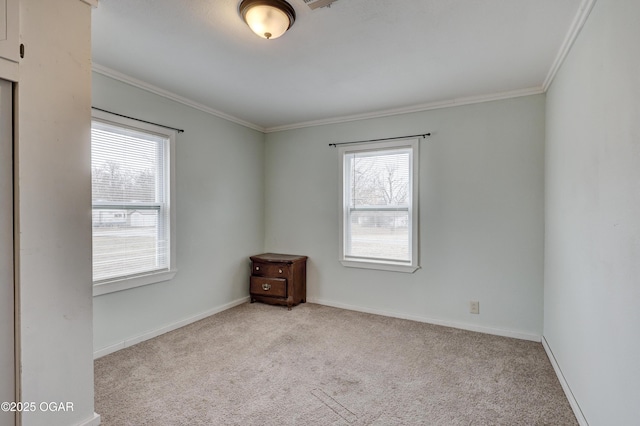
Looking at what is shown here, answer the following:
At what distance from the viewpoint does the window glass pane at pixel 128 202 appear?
2.74m

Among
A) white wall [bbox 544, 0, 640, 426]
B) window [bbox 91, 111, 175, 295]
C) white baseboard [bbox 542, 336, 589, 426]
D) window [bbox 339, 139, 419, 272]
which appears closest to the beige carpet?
white baseboard [bbox 542, 336, 589, 426]

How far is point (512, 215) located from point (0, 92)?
A: 385cm

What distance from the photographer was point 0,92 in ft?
4.88

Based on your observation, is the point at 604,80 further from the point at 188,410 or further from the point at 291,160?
the point at 291,160

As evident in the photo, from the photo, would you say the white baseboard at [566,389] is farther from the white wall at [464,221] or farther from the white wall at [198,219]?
the white wall at [198,219]

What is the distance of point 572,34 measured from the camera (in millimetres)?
2088

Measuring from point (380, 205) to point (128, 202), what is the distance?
2.69 m

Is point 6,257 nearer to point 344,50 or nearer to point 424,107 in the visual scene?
point 344,50

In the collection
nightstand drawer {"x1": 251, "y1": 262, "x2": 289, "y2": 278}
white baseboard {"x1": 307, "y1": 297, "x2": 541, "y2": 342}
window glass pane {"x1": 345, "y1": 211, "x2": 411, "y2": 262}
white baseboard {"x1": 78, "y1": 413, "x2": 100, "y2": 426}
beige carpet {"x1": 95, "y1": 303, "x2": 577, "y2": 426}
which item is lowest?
beige carpet {"x1": 95, "y1": 303, "x2": 577, "y2": 426}

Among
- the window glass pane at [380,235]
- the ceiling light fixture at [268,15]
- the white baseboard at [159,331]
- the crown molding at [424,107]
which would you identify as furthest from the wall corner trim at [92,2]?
the window glass pane at [380,235]

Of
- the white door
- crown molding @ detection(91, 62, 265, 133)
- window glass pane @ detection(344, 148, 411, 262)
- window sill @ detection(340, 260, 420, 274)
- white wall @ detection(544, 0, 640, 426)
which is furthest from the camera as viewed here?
window glass pane @ detection(344, 148, 411, 262)

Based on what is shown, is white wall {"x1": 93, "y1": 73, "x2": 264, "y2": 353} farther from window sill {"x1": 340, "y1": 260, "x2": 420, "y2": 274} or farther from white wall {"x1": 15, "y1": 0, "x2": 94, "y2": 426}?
window sill {"x1": 340, "y1": 260, "x2": 420, "y2": 274}

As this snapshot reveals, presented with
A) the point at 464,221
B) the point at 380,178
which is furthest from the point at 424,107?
the point at 464,221

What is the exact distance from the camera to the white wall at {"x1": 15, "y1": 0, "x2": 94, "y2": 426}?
1.57 m
